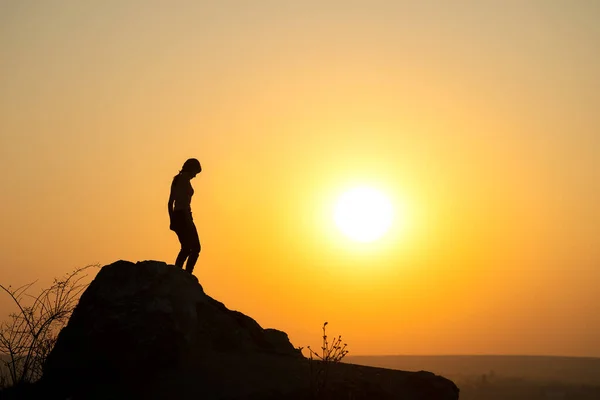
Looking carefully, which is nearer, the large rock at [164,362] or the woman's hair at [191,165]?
the large rock at [164,362]

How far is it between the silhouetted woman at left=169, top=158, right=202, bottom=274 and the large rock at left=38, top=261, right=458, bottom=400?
1539 millimetres

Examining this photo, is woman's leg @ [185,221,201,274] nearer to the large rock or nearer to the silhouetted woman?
the silhouetted woman

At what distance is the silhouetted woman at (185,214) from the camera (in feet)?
53.6

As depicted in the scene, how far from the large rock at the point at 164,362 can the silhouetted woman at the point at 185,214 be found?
5.05 feet

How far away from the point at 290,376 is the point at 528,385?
627 ft

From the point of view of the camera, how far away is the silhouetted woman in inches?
643

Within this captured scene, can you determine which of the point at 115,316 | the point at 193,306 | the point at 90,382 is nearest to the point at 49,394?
the point at 90,382

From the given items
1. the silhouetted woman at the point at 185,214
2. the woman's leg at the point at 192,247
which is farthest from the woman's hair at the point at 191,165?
the woman's leg at the point at 192,247

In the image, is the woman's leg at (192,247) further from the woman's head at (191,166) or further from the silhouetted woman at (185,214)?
the woman's head at (191,166)

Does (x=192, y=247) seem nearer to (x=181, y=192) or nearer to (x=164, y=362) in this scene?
(x=181, y=192)

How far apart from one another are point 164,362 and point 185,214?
3486 millimetres

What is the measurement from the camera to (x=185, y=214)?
54.0 feet

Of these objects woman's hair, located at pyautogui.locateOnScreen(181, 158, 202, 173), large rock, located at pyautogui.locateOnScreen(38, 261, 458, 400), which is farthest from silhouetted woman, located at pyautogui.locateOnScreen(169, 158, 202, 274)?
large rock, located at pyautogui.locateOnScreen(38, 261, 458, 400)

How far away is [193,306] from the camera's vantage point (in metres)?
14.9
